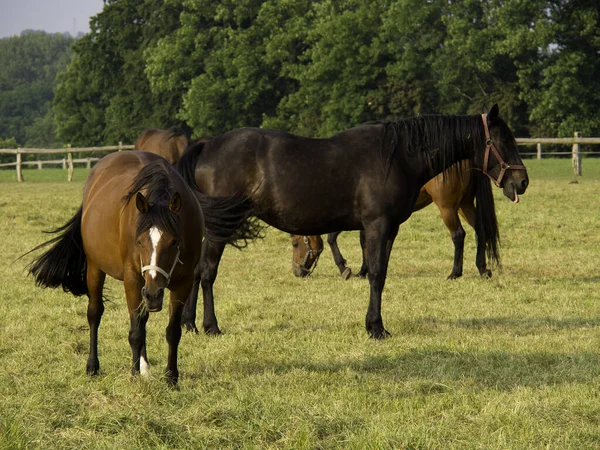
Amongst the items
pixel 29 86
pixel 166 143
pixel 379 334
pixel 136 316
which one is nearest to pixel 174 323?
pixel 136 316

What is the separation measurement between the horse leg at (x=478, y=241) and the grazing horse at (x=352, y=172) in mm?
2943

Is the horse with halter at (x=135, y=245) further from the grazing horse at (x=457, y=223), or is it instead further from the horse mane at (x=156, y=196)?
the grazing horse at (x=457, y=223)

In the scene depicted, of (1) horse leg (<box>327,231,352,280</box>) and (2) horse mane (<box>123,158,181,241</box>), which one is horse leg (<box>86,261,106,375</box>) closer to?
(2) horse mane (<box>123,158,181,241</box>)

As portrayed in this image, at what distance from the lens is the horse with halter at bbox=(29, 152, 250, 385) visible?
532 cm

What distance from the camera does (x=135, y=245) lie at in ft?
18.2

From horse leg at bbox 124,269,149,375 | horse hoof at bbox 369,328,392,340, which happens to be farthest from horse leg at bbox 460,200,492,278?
horse leg at bbox 124,269,149,375

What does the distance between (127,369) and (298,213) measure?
96.0 inches

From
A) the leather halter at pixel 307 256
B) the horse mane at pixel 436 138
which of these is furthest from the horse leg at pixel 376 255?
the leather halter at pixel 307 256

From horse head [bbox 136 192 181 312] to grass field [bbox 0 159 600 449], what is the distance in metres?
Answer: 0.71

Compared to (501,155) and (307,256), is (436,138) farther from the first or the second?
(307,256)

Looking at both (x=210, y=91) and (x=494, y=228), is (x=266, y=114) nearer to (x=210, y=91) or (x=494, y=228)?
(x=210, y=91)

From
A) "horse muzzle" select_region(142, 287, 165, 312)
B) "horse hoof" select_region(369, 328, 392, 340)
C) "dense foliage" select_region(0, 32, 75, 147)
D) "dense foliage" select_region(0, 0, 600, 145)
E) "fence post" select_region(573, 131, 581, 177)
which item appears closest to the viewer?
"horse muzzle" select_region(142, 287, 165, 312)

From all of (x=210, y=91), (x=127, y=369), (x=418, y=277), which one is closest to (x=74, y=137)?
(x=210, y=91)

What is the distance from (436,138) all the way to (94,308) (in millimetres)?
3562
